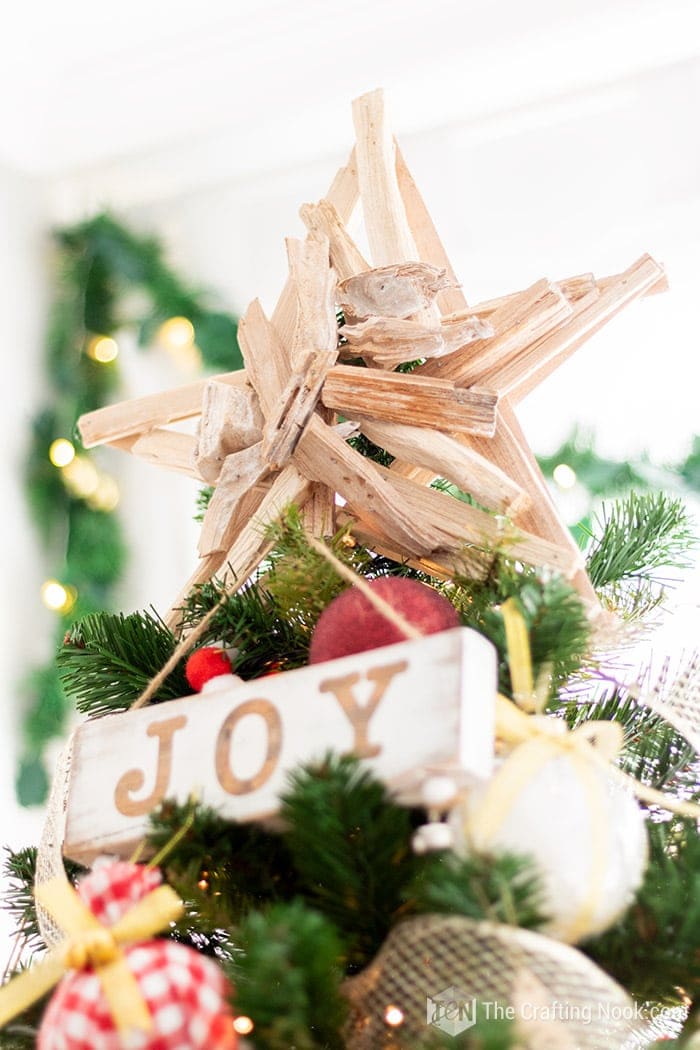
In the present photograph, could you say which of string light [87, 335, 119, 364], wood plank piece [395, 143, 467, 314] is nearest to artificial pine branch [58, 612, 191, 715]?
wood plank piece [395, 143, 467, 314]

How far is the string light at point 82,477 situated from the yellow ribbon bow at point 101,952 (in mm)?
925

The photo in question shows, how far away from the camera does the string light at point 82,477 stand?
1.30 metres

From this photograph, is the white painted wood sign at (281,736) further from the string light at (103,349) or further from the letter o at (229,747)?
the string light at (103,349)

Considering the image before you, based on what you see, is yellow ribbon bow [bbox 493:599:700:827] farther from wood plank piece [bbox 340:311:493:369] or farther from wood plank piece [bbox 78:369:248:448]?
wood plank piece [bbox 78:369:248:448]

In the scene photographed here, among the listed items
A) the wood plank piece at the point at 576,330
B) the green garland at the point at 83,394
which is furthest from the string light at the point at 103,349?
the wood plank piece at the point at 576,330

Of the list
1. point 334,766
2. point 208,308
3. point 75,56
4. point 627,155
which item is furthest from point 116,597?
point 334,766

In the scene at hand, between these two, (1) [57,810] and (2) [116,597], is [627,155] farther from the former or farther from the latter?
(1) [57,810]

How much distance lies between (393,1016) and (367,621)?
0.17m

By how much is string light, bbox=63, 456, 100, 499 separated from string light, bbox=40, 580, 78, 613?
0.13 m

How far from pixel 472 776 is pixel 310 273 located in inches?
13.7

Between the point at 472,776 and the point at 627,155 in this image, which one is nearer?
the point at 472,776

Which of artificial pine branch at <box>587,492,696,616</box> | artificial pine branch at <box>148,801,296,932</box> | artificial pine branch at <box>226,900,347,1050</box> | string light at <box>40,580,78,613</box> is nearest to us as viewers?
artificial pine branch at <box>226,900,347,1050</box>

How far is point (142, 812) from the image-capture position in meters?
0.46

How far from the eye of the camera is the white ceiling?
3.70 ft
